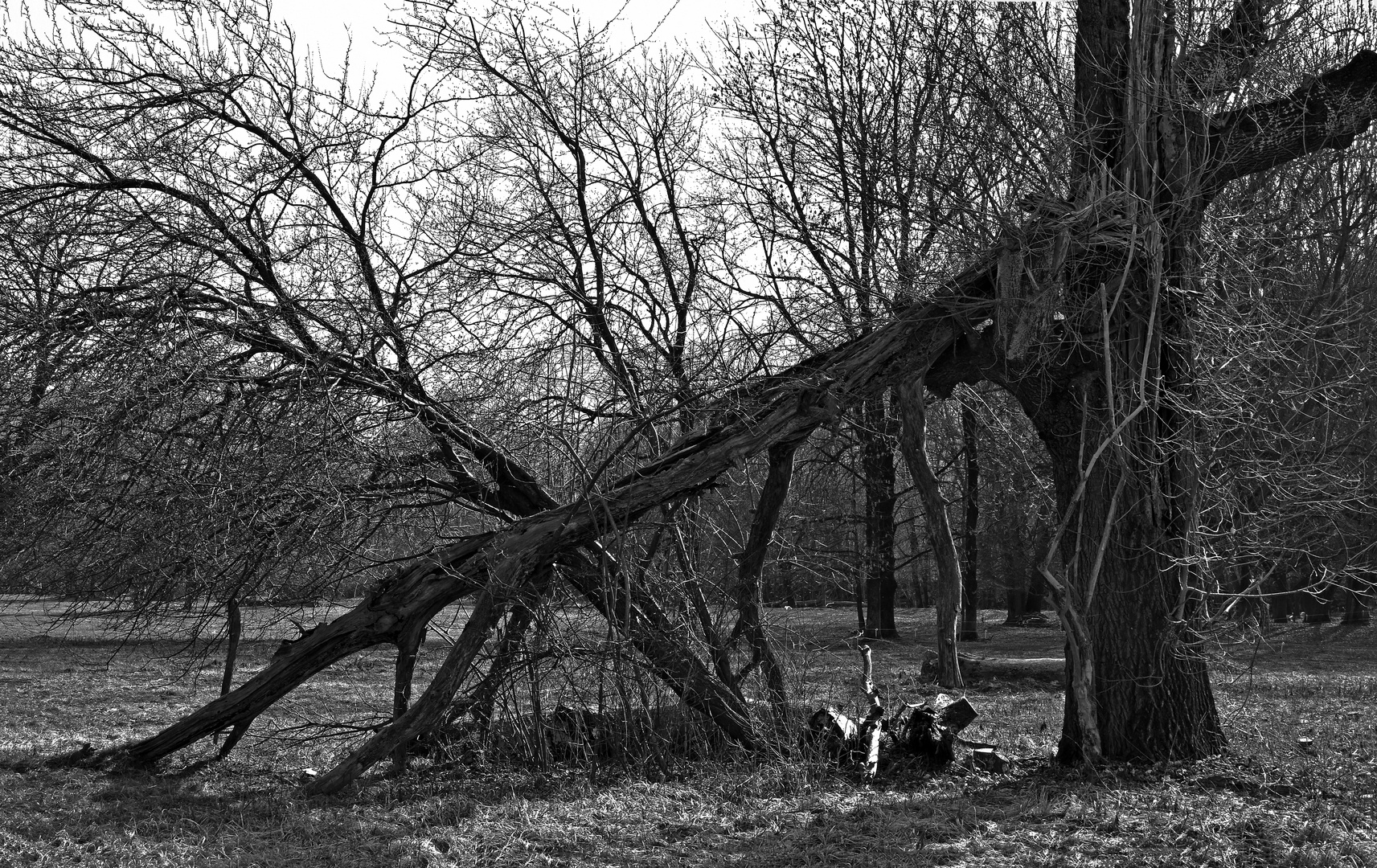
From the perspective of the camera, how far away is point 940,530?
11633 mm

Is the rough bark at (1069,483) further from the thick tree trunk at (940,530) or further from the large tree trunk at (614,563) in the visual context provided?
the thick tree trunk at (940,530)

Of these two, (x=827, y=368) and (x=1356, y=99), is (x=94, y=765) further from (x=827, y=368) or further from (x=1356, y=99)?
(x=1356, y=99)

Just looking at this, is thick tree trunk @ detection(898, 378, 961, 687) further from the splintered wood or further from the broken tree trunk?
the splintered wood

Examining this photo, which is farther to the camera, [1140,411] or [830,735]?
[830,735]

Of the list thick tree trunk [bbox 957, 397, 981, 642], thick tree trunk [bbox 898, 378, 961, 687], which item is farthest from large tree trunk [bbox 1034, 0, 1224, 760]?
thick tree trunk [bbox 957, 397, 981, 642]

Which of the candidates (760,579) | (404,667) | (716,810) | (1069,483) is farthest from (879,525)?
(716,810)

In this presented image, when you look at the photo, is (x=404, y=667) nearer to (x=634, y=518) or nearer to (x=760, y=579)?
(x=634, y=518)

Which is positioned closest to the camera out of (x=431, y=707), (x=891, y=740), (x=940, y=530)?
(x=431, y=707)

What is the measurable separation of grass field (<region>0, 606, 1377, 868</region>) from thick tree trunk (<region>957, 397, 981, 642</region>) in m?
7.76

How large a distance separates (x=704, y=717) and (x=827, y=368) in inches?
101

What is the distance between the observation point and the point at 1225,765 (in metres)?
6.80

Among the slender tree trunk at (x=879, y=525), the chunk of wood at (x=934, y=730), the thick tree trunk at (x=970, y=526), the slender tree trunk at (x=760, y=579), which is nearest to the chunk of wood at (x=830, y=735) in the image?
the slender tree trunk at (x=760, y=579)

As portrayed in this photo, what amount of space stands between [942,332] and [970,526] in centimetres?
1634

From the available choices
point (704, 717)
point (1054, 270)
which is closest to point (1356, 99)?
point (1054, 270)
